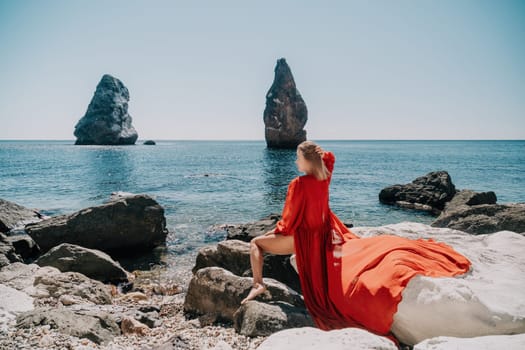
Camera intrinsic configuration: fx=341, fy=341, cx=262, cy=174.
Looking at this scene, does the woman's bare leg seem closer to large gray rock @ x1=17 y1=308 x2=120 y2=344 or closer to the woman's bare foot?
the woman's bare foot

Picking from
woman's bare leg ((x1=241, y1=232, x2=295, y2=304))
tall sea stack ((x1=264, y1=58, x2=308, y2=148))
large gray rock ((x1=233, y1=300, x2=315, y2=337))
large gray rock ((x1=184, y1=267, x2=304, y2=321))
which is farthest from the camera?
tall sea stack ((x1=264, y1=58, x2=308, y2=148))

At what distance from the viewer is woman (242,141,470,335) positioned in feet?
13.1

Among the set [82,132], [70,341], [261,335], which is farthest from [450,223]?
[82,132]

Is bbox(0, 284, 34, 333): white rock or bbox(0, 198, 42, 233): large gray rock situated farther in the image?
bbox(0, 198, 42, 233): large gray rock

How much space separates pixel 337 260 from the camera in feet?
15.1

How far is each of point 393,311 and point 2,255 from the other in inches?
372

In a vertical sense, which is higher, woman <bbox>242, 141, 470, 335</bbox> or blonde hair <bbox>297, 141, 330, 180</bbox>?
blonde hair <bbox>297, 141, 330, 180</bbox>

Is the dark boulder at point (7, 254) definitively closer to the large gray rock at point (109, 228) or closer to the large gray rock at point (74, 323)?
the large gray rock at point (109, 228)

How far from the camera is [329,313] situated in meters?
4.42

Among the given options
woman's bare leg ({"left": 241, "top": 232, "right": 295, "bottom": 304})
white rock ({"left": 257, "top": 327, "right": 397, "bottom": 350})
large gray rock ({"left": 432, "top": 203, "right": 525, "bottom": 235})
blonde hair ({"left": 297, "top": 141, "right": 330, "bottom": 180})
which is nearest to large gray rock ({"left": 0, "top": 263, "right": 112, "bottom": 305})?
woman's bare leg ({"left": 241, "top": 232, "right": 295, "bottom": 304})

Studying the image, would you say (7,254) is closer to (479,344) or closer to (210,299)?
(210,299)

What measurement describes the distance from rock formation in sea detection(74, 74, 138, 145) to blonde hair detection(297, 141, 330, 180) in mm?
119199

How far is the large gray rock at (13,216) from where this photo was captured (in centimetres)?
1464

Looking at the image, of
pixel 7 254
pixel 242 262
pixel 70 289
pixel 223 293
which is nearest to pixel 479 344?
pixel 223 293
